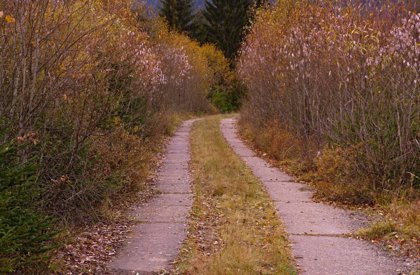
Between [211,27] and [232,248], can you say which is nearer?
[232,248]

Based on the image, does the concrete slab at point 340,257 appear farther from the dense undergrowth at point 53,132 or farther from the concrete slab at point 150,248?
the dense undergrowth at point 53,132

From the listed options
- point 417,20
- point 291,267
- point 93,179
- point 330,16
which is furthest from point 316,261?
point 330,16

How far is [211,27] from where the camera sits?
6241 centimetres

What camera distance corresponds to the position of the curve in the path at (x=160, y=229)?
7477mm

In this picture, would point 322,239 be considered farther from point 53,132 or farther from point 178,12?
point 178,12

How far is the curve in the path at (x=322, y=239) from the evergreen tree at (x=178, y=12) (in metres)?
48.1

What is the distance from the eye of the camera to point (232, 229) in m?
9.27

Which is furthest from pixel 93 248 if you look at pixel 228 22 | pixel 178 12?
pixel 178 12

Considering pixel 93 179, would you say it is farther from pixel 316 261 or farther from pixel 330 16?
pixel 330 16

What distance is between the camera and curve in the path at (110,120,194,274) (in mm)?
7477

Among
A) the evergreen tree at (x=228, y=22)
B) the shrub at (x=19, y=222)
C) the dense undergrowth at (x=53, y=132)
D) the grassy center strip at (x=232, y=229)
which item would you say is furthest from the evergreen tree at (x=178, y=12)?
the shrub at (x=19, y=222)

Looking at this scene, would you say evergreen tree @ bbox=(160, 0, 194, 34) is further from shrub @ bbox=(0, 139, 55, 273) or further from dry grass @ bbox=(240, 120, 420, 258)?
shrub @ bbox=(0, 139, 55, 273)

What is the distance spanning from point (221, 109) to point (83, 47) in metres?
49.3

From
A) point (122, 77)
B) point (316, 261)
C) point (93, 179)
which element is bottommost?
point (316, 261)
